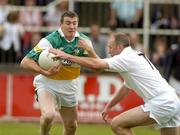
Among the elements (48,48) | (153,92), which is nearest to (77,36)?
(48,48)

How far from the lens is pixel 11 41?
69.4ft

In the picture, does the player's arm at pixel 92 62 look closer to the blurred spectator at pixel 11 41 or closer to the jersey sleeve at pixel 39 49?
the jersey sleeve at pixel 39 49

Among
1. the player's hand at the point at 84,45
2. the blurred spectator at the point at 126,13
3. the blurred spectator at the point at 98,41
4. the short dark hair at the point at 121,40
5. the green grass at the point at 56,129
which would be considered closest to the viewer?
the short dark hair at the point at 121,40

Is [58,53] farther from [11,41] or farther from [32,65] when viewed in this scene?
[11,41]

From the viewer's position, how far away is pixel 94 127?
64.7ft

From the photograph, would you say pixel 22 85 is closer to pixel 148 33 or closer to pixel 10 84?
pixel 10 84

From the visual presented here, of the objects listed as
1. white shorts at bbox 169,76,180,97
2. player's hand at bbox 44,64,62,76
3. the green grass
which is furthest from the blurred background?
player's hand at bbox 44,64,62,76

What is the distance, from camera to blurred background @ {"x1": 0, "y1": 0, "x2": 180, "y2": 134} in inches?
811

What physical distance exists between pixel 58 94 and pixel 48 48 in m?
0.91

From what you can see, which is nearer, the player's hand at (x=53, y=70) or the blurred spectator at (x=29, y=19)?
the player's hand at (x=53, y=70)

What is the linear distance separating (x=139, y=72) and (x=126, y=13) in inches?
362

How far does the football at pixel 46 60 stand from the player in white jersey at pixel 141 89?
786mm

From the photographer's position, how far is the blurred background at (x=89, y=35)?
20.6m

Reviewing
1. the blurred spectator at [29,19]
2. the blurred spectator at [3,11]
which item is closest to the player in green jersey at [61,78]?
the blurred spectator at [3,11]
